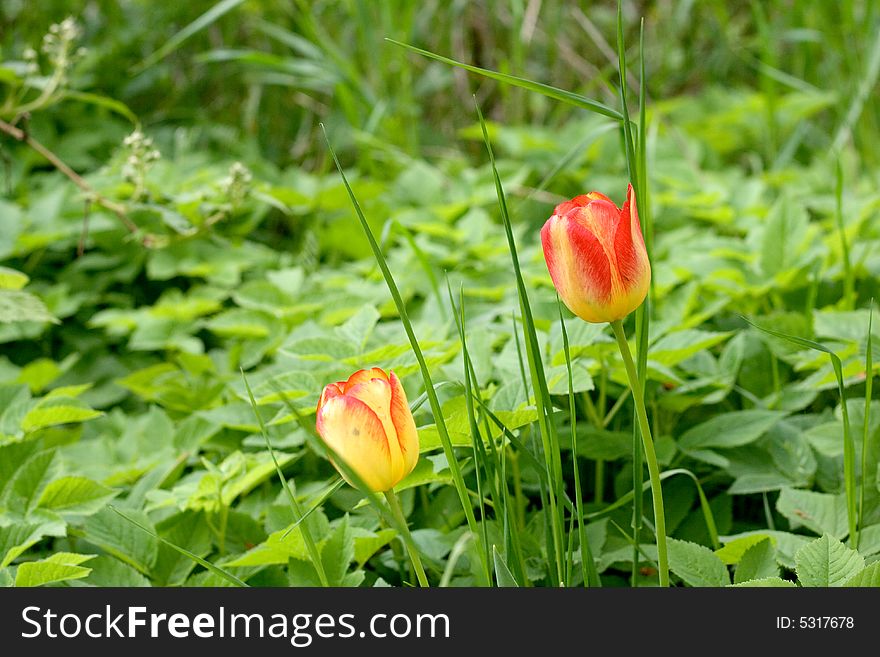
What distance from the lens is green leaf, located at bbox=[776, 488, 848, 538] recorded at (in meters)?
0.85

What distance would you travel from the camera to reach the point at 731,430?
3.19ft

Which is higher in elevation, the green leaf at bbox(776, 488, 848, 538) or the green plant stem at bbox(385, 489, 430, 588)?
the green leaf at bbox(776, 488, 848, 538)

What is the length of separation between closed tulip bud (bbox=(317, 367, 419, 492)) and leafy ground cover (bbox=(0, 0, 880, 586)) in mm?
36

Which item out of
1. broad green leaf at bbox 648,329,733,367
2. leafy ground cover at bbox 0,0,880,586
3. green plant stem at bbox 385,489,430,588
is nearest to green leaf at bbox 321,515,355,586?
leafy ground cover at bbox 0,0,880,586

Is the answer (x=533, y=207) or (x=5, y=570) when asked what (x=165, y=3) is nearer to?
(x=533, y=207)

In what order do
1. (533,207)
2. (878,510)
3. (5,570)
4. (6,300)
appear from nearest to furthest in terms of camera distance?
(5,570) → (878,510) → (6,300) → (533,207)

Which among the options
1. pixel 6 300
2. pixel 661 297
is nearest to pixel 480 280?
pixel 661 297

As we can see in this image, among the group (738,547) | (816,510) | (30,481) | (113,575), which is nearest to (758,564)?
(738,547)

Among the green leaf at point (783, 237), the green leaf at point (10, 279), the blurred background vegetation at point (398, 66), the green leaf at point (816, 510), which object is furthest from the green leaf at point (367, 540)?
the blurred background vegetation at point (398, 66)

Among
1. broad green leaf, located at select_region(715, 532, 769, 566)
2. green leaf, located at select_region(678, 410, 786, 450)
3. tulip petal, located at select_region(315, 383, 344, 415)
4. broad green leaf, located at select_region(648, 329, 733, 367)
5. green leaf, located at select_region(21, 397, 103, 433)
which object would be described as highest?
broad green leaf, located at select_region(648, 329, 733, 367)

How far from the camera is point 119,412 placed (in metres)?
1.27

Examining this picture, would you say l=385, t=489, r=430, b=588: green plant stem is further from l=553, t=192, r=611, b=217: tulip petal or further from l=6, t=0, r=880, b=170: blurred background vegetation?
l=6, t=0, r=880, b=170: blurred background vegetation
